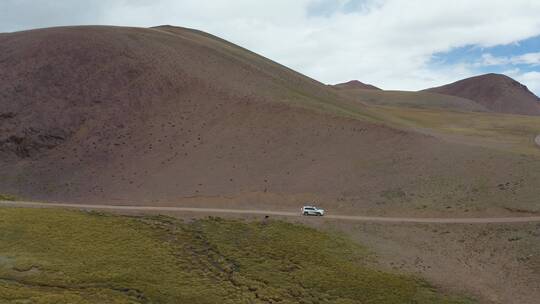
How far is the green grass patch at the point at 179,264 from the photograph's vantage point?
31141 mm

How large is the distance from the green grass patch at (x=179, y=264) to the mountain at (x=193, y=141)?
1149 centimetres

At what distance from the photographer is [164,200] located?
181 ft

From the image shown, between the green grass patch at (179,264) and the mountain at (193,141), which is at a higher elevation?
the mountain at (193,141)

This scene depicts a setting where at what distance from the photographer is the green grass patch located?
3114 cm

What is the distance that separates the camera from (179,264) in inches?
1400

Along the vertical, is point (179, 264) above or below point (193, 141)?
below

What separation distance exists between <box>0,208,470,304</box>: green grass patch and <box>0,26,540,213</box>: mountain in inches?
452

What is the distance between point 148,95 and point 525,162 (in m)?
51.2

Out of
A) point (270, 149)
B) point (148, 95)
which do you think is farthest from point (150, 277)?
point (148, 95)

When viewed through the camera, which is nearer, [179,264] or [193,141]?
[179,264]

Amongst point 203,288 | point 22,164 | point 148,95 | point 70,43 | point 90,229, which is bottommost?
point 203,288

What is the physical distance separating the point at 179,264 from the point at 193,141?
33250mm

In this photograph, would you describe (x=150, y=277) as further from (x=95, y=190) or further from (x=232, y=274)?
(x=95, y=190)

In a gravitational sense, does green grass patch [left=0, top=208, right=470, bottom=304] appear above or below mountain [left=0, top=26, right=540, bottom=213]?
below
